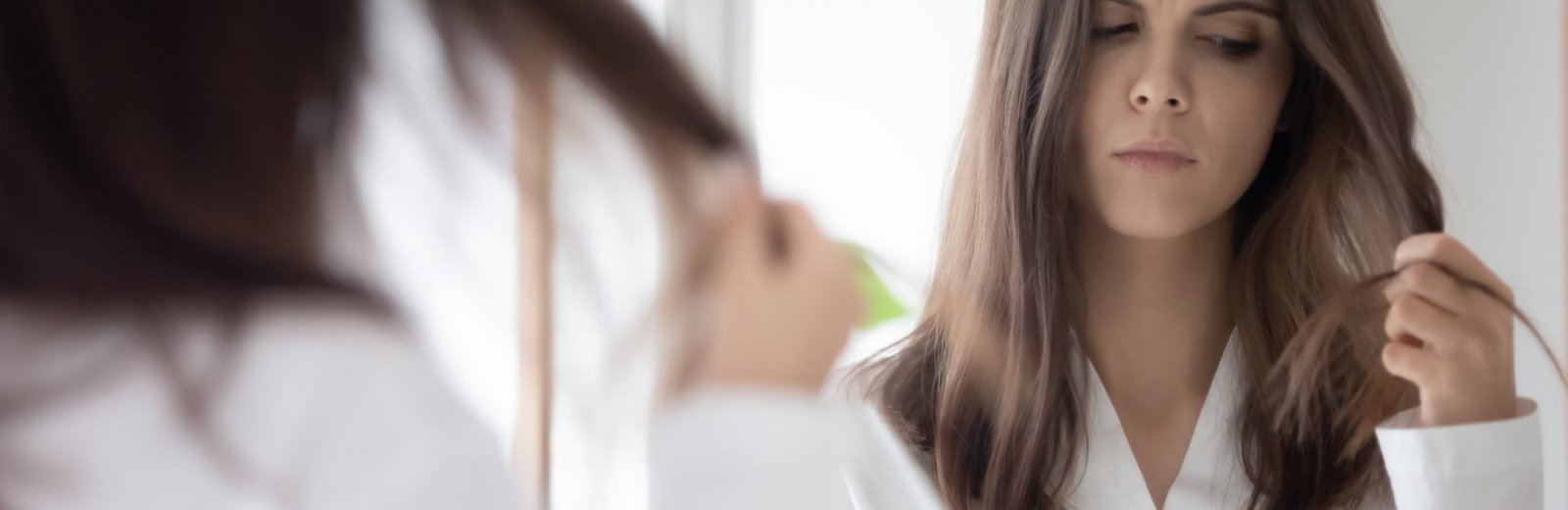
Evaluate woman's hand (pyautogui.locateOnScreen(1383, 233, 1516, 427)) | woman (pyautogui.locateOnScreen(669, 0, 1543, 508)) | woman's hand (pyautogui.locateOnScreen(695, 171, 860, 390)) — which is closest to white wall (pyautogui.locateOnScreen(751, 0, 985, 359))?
woman (pyautogui.locateOnScreen(669, 0, 1543, 508))

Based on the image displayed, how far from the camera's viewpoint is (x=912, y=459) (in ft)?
3.09

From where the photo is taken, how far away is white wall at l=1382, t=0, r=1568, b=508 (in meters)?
1.19

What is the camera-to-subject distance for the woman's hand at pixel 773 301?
0.87 ft

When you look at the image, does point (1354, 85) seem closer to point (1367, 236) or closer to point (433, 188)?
point (1367, 236)

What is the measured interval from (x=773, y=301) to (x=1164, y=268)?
743 millimetres

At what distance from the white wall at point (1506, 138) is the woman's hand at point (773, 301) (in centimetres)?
113

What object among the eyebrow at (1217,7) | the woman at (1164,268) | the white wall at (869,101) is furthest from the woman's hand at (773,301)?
the white wall at (869,101)

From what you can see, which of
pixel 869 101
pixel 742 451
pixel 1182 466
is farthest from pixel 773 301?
pixel 869 101

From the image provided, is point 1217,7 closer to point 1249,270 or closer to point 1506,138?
point 1249,270

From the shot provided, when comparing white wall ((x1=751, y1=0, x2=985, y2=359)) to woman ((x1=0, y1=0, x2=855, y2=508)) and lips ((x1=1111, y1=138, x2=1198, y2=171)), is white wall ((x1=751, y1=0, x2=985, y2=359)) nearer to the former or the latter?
lips ((x1=1111, y1=138, x2=1198, y2=171))

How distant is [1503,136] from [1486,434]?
607 mm

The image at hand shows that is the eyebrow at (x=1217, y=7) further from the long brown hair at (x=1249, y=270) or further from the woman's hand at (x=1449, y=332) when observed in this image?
the woman's hand at (x=1449, y=332)

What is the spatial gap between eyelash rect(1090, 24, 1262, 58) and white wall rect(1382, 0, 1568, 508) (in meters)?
0.43

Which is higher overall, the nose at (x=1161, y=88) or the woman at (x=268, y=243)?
the nose at (x=1161, y=88)
